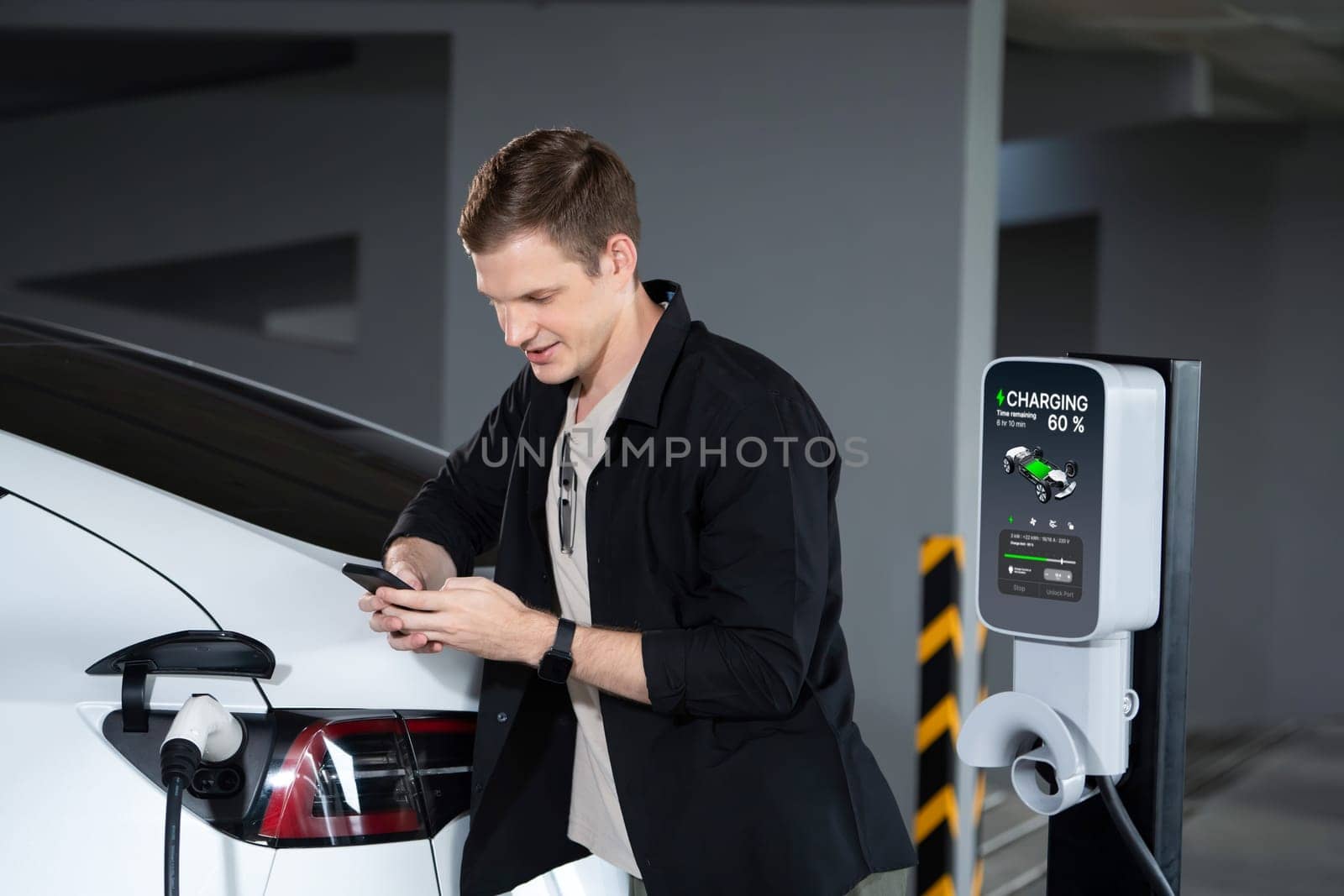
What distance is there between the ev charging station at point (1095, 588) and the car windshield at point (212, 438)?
0.82m

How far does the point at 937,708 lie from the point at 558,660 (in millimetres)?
2220

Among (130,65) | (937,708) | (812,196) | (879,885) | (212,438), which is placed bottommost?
(937,708)

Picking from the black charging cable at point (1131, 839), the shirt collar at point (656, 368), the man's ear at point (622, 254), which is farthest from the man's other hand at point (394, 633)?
the black charging cable at point (1131, 839)

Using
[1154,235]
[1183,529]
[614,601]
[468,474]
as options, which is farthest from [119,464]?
[1154,235]

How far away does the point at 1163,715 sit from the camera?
1.45 meters

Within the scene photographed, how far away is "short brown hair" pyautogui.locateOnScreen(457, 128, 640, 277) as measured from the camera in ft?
4.99

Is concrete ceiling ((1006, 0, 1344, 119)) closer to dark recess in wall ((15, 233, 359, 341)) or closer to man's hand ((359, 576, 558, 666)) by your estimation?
dark recess in wall ((15, 233, 359, 341))

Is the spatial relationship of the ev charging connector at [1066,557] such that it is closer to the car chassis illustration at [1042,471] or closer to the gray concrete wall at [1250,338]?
the car chassis illustration at [1042,471]

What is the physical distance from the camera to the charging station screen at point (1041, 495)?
1.37 metres

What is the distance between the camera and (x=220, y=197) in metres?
5.97

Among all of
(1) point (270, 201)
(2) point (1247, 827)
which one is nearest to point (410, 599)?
(2) point (1247, 827)

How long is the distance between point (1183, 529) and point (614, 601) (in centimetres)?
62

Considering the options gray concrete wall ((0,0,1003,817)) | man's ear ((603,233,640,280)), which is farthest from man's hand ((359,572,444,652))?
gray concrete wall ((0,0,1003,817))

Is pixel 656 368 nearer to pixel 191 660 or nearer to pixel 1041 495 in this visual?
pixel 1041 495
